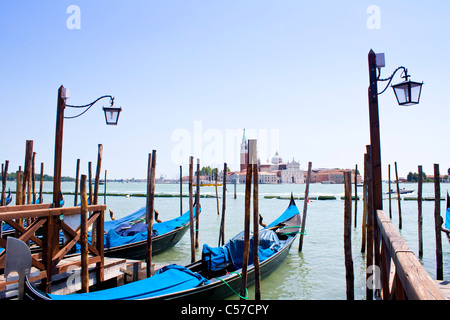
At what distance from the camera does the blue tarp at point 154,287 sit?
93.7 inches

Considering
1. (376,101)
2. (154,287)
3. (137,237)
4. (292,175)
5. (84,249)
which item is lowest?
(137,237)

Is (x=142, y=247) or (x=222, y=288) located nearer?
(x=222, y=288)

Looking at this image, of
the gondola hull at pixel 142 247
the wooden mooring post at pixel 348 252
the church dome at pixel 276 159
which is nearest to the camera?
the wooden mooring post at pixel 348 252

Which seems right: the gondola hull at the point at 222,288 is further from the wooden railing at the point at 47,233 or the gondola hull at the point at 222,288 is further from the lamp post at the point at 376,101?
the lamp post at the point at 376,101

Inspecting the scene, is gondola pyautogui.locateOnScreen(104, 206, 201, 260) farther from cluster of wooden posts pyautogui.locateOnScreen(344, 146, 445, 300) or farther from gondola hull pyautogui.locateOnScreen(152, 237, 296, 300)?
cluster of wooden posts pyautogui.locateOnScreen(344, 146, 445, 300)

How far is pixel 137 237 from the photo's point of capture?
5.66 m

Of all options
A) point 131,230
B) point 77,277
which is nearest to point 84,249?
point 77,277

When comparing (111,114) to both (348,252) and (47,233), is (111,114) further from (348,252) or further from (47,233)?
(348,252)

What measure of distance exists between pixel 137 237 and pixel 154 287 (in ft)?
9.91

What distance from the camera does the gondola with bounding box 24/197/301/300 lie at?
2.46 m

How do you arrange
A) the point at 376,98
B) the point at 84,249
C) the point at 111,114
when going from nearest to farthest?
the point at 376,98 → the point at 84,249 → the point at 111,114

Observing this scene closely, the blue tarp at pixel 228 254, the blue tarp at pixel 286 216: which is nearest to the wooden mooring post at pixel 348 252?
the blue tarp at pixel 228 254
